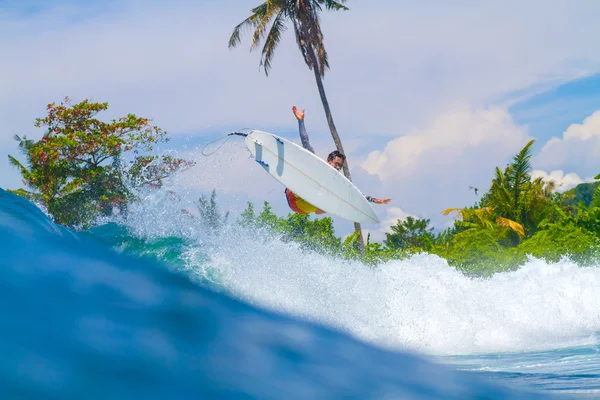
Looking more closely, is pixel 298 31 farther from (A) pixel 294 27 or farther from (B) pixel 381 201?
(B) pixel 381 201

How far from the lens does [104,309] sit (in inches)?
132

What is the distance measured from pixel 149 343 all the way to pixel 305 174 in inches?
254

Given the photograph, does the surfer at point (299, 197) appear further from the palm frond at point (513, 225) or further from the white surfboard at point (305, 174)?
the palm frond at point (513, 225)

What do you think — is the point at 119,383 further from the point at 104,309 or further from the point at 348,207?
the point at 348,207

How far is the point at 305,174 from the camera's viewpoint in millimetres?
9438

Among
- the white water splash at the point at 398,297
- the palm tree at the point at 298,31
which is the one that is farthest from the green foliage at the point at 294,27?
the white water splash at the point at 398,297

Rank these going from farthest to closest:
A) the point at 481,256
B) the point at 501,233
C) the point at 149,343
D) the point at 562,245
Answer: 1. the point at 501,233
2. the point at 481,256
3. the point at 562,245
4. the point at 149,343

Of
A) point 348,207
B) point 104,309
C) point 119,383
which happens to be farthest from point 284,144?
point 119,383

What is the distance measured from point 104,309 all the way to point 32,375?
0.74 metres

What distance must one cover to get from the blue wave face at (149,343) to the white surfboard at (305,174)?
5209 millimetres

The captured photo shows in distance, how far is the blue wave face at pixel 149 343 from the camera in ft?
9.11

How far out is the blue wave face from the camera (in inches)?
109

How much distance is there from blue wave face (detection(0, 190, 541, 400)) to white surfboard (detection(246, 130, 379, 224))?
521 centimetres

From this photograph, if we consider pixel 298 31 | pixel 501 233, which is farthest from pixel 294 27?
pixel 501 233
